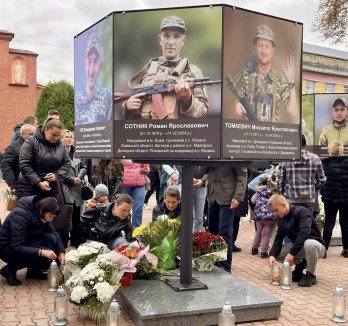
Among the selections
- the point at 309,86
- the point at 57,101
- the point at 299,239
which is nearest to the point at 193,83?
the point at 299,239

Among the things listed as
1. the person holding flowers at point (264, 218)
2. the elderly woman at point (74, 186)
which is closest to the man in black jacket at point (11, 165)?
the elderly woman at point (74, 186)

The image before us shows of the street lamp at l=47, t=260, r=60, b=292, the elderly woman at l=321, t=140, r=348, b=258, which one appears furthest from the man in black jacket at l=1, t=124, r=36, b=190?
the elderly woman at l=321, t=140, r=348, b=258

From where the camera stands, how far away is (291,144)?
5.04m

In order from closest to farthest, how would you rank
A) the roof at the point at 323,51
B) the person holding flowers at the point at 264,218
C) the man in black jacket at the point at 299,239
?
the man in black jacket at the point at 299,239
the person holding flowers at the point at 264,218
the roof at the point at 323,51

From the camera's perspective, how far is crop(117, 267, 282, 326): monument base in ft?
14.8

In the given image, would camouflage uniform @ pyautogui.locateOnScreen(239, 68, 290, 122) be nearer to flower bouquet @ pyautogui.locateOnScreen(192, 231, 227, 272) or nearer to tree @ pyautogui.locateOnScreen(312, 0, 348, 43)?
flower bouquet @ pyautogui.locateOnScreen(192, 231, 227, 272)

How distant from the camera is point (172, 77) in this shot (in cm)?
444

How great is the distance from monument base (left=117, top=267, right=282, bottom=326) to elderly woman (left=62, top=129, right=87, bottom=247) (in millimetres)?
2512

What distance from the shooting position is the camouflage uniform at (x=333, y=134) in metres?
11.1

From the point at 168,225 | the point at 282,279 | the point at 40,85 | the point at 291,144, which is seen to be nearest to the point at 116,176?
the point at 168,225

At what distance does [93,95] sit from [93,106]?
0.11 metres

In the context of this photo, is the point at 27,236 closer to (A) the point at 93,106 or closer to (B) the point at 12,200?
(B) the point at 12,200

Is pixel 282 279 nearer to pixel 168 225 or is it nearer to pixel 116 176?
pixel 168 225

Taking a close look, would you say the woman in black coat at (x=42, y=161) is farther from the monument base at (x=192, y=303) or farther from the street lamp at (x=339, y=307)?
the street lamp at (x=339, y=307)
